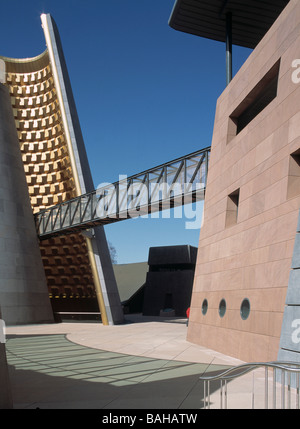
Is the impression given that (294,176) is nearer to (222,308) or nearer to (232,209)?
(232,209)

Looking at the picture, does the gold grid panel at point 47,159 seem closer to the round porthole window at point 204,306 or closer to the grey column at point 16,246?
the grey column at point 16,246

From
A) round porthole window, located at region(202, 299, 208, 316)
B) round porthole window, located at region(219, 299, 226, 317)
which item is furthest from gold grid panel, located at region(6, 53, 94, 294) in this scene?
round porthole window, located at region(219, 299, 226, 317)

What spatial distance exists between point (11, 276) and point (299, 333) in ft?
72.2

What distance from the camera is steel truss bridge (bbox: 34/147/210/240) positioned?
19625 millimetres

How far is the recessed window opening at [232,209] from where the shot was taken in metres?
14.8

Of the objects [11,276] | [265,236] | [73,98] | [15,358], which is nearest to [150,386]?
→ [265,236]

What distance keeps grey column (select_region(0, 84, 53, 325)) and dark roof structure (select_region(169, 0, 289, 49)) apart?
15.7 m

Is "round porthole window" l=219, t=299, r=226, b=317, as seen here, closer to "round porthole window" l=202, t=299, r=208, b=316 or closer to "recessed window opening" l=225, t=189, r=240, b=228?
"round porthole window" l=202, t=299, r=208, b=316

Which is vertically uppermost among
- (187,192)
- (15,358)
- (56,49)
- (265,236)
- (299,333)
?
(56,49)

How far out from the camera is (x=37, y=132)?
33.7 meters

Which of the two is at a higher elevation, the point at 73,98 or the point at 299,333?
the point at 73,98

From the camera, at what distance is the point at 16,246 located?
27969 millimetres

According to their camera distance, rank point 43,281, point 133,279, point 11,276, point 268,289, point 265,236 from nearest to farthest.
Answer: point 268,289, point 265,236, point 11,276, point 43,281, point 133,279
